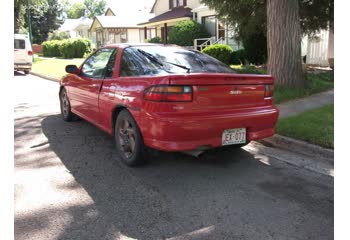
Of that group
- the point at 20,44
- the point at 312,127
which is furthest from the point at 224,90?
the point at 20,44

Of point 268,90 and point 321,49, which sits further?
point 321,49

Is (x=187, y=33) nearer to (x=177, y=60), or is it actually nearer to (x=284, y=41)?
(x=284, y=41)

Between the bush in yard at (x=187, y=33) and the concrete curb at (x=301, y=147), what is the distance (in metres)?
21.7

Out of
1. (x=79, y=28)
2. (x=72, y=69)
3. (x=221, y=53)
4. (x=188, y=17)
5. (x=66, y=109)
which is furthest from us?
(x=79, y=28)

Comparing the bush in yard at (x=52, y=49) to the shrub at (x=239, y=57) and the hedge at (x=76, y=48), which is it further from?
the shrub at (x=239, y=57)

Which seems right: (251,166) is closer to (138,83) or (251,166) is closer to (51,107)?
(138,83)

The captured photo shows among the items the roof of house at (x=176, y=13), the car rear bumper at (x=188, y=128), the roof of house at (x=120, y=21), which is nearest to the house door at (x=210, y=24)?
the roof of house at (x=176, y=13)

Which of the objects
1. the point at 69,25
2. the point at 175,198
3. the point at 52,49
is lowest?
the point at 175,198

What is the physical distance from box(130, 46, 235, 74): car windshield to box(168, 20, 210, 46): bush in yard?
21.8 m

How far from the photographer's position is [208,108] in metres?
4.11

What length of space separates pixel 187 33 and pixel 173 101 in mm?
23484

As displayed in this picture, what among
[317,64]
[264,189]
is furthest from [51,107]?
[317,64]

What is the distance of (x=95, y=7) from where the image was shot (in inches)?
4353

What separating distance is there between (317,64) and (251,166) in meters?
13.4
